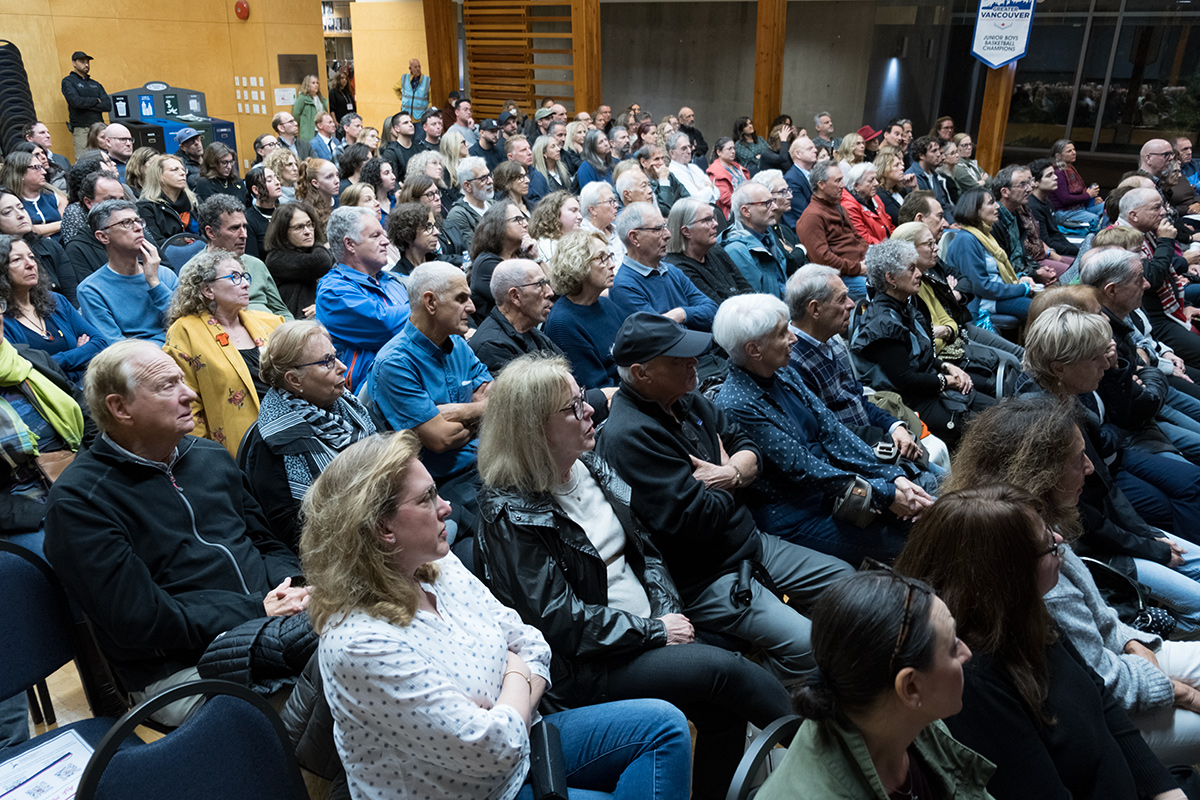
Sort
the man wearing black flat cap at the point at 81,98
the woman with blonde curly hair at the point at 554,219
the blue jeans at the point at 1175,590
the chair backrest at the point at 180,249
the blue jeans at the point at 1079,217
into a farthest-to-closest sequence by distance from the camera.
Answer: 1. the man wearing black flat cap at the point at 81,98
2. the blue jeans at the point at 1079,217
3. the woman with blonde curly hair at the point at 554,219
4. the chair backrest at the point at 180,249
5. the blue jeans at the point at 1175,590

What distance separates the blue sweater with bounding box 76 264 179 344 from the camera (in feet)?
12.1

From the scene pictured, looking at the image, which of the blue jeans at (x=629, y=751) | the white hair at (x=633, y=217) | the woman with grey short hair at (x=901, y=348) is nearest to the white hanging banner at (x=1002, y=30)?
the woman with grey short hair at (x=901, y=348)

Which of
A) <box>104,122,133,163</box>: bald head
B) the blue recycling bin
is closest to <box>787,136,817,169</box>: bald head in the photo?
<box>104,122,133,163</box>: bald head

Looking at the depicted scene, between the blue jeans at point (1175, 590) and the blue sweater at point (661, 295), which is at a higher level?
Result: the blue sweater at point (661, 295)

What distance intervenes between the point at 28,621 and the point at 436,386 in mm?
1469

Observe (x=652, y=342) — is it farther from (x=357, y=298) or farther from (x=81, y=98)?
(x=81, y=98)

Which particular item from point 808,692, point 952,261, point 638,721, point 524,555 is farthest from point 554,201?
point 808,692

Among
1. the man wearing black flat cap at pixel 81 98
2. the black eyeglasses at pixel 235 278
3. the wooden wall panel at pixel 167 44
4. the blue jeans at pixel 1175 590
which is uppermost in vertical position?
the wooden wall panel at pixel 167 44

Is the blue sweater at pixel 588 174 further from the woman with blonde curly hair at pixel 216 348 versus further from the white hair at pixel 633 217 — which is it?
the woman with blonde curly hair at pixel 216 348

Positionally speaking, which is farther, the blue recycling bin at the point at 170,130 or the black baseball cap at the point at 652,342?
the blue recycling bin at the point at 170,130

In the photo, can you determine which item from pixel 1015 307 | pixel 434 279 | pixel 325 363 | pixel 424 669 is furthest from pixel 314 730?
pixel 1015 307

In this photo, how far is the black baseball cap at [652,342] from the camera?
7.83 ft

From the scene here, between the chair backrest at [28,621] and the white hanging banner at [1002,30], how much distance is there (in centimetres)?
1036

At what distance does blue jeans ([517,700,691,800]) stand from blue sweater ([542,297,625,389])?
6.41 feet
